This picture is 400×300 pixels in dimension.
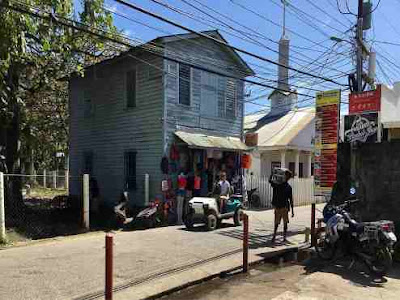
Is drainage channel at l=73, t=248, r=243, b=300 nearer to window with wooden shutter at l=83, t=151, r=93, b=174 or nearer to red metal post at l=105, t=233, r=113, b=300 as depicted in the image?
red metal post at l=105, t=233, r=113, b=300

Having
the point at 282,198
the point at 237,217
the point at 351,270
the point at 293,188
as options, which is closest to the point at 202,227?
the point at 237,217

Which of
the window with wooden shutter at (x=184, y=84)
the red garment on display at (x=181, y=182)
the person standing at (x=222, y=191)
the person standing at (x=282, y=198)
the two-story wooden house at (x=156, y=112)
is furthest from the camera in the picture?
the window with wooden shutter at (x=184, y=84)

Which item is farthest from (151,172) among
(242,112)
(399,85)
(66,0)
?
(399,85)

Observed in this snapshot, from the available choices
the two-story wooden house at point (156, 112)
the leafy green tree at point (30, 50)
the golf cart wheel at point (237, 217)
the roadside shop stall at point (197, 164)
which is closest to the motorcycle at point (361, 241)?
the golf cart wheel at point (237, 217)

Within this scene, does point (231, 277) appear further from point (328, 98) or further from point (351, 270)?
point (328, 98)

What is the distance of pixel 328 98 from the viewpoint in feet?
38.4

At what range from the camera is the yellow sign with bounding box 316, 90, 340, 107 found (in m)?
11.5

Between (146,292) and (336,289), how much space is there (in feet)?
10.4

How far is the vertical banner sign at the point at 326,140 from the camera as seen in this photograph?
11.5 meters

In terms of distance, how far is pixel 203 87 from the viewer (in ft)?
53.0

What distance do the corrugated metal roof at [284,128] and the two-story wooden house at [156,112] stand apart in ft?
15.9

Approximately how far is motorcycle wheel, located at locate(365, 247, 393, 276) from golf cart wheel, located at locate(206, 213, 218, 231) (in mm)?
5111

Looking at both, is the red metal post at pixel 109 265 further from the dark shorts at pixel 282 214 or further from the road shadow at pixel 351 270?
the dark shorts at pixel 282 214

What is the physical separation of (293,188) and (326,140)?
8670 mm
